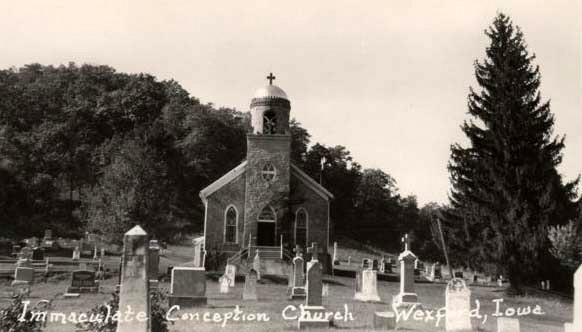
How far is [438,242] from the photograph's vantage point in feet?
92.7

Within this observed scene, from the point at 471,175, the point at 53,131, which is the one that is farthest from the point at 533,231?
the point at 53,131

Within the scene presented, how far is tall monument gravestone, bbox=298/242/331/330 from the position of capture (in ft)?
43.3

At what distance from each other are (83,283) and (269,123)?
1466cm

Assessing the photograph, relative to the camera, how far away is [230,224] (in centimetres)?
3023

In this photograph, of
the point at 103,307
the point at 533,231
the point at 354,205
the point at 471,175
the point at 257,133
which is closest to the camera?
the point at 103,307

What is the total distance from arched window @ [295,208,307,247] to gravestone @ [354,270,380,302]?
10.9 metres

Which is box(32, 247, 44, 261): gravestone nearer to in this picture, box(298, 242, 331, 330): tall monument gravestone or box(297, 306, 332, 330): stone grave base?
box(298, 242, 331, 330): tall monument gravestone

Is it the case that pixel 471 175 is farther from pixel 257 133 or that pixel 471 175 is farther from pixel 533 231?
pixel 257 133

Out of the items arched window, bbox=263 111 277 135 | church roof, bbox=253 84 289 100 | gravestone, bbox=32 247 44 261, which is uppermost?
church roof, bbox=253 84 289 100

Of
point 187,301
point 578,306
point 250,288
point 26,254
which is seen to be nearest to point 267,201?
point 250,288

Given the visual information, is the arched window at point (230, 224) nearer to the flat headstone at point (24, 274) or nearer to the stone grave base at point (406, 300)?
the flat headstone at point (24, 274)

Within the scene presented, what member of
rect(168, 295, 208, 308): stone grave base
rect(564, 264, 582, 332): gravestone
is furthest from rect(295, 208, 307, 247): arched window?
rect(564, 264, 582, 332): gravestone

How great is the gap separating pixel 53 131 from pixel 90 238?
1801 cm

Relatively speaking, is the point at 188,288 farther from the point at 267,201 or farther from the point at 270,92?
the point at 270,92
